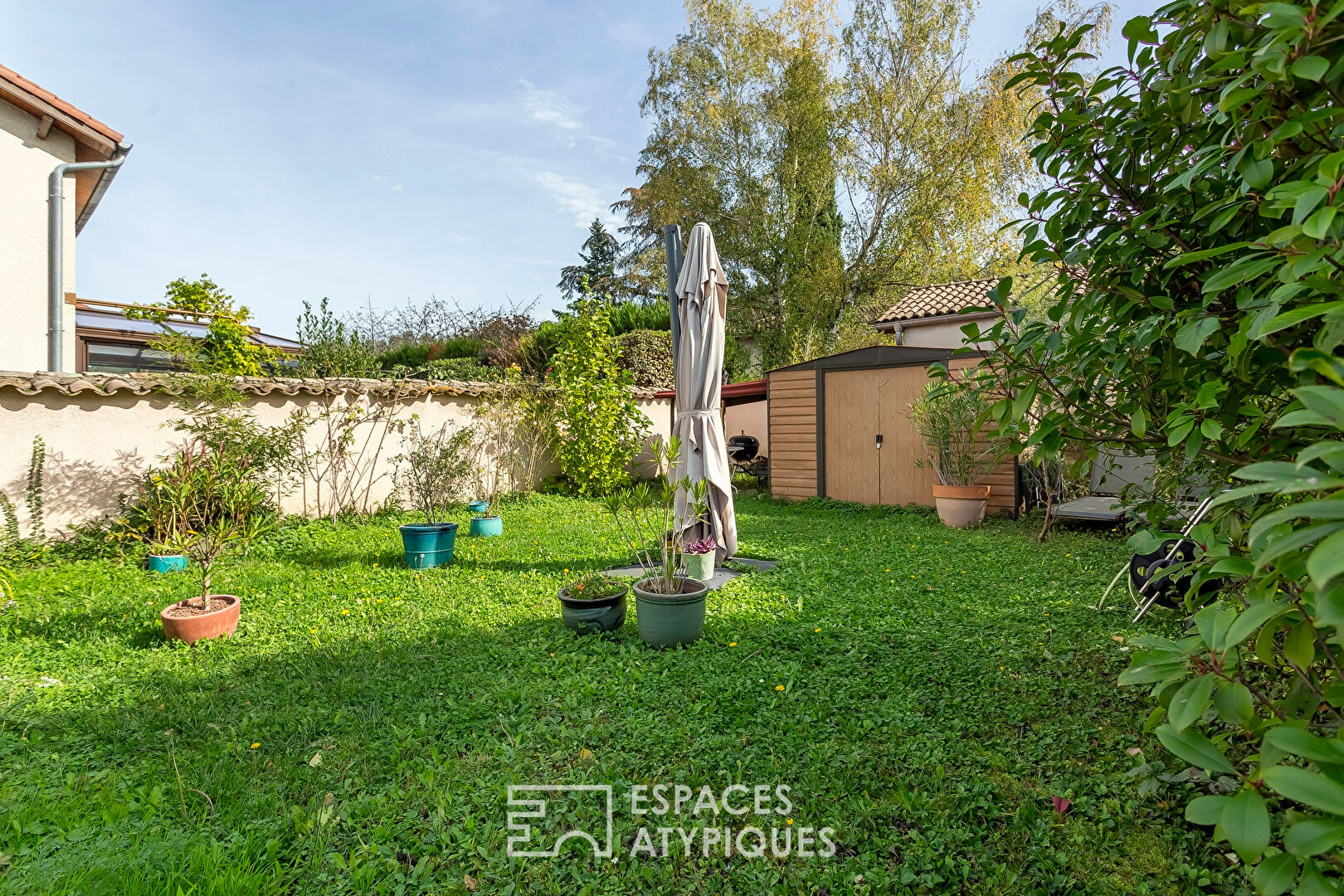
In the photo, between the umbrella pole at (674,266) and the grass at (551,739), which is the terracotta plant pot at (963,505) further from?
the umbrella pole at (674,266)

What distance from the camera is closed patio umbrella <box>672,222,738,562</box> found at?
17.2ft

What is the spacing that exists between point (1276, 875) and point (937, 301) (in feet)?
49.3

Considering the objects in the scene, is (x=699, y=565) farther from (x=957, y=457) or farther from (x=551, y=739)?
(x=957, y=457)

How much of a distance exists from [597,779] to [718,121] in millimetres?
19113

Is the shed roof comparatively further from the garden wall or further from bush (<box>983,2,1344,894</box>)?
bush (<box>983,2,1344,894</box>)

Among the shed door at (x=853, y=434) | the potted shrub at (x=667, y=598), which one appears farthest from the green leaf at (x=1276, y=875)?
the shed door at (x=853, y=434)

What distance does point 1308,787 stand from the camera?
2.20 feet

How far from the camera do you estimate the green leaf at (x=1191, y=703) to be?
0.85 m

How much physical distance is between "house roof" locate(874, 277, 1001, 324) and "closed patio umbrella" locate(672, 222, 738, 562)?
9.96 meters

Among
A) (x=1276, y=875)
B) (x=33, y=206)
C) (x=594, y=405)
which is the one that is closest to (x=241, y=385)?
(x=33, y=206)

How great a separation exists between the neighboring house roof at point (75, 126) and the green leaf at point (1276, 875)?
11.2 m

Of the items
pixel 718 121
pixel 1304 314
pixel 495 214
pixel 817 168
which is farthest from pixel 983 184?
pixel 1304 314

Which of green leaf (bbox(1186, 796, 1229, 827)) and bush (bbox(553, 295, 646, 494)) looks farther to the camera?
bush (bbox(553, 295, 646, 494))

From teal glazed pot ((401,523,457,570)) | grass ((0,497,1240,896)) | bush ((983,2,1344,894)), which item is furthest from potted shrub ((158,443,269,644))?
bush ((983,2,1344,894))
